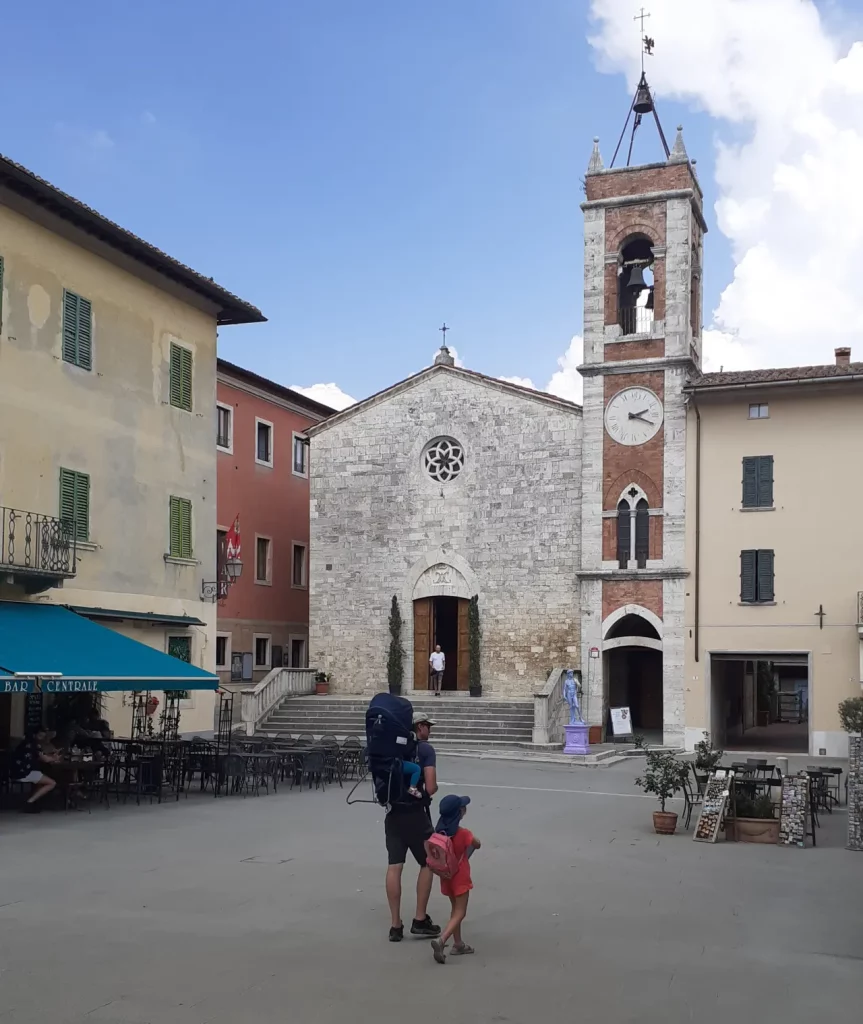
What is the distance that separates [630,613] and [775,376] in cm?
675

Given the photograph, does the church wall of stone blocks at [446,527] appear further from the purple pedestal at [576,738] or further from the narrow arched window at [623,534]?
the purple pedestal at [576,738]

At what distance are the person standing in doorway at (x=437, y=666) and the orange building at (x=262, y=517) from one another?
5780mm

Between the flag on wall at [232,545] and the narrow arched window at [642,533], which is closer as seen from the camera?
the flag on wall at [232,545]

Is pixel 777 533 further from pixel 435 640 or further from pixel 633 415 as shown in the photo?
pixel 435 640

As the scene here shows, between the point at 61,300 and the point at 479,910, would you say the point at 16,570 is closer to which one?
the point at 61,300

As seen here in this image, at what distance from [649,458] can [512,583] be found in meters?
4.83

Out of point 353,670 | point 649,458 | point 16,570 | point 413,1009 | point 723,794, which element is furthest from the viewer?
point 353,670

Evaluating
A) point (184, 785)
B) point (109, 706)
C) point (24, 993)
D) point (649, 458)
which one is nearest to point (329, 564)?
point (649, 458)

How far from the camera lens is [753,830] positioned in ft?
44.9

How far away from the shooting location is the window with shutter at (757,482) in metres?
28.3

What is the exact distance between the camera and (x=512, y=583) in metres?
31.2

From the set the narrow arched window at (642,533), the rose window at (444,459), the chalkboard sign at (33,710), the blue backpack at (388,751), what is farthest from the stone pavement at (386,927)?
the rose window at (444,459)

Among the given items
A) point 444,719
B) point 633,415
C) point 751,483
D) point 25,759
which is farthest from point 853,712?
point 25,759

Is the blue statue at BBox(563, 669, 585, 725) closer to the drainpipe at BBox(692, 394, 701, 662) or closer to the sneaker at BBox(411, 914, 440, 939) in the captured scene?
the drainpipe at BBox(692, 394, 701, 662)
